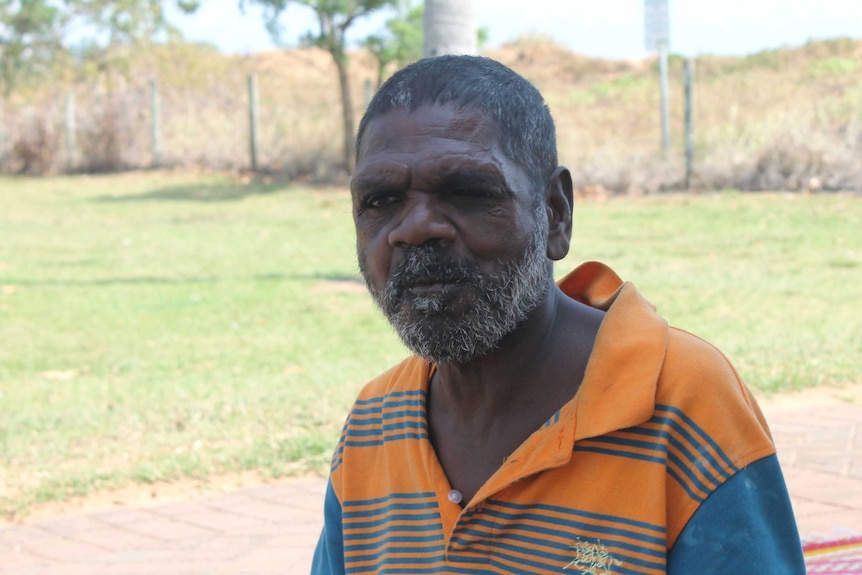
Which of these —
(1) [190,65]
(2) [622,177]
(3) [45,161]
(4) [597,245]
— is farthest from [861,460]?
(1) [190,65]

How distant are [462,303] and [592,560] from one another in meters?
0.45

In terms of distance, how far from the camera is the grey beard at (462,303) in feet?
5.59

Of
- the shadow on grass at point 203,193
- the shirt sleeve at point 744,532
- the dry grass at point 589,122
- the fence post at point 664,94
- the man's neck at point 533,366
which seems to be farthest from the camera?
the shadow on grass at point 203,193

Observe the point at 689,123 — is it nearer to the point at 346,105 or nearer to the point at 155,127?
the point at 346,105

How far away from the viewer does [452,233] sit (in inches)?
66.8

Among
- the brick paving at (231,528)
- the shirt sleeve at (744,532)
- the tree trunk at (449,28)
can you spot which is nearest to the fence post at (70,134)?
the tree trunk at (449,28)

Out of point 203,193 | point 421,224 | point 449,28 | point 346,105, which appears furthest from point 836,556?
point 203,193

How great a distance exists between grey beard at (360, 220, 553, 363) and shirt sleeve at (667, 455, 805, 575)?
17.6 inches

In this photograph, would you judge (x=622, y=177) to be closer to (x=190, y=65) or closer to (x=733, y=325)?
(x=733, y=325)

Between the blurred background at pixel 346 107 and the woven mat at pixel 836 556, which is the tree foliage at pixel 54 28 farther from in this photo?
the woven mat at pixel 836 556

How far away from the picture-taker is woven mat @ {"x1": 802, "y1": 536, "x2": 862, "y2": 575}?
274cm

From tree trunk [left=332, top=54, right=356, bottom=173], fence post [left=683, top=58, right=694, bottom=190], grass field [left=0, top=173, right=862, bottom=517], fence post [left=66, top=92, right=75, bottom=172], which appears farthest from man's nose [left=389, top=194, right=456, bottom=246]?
fence post [left=66, top=92, right=75, bottom=172]

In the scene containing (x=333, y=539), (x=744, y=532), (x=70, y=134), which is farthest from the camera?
(x=70, y=134)

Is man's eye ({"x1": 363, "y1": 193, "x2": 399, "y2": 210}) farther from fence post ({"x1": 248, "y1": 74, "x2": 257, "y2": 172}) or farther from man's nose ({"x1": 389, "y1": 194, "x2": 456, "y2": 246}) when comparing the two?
fence post ({"x1": 248, "y1": 74, "x2": 257, "y2": 172})
